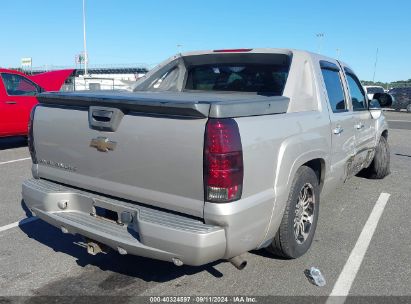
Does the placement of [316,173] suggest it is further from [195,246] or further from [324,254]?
[195,246]

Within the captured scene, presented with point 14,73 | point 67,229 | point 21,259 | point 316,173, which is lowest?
point 21,259

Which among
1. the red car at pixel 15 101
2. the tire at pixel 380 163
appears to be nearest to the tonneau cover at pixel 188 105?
the tire at pixel 380 163

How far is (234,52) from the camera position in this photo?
4535mm

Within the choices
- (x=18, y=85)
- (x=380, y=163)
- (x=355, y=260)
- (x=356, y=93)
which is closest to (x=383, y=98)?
(x=380, y=163)

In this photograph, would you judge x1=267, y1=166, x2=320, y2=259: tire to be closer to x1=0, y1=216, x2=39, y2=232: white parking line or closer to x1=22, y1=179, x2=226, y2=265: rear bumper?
x1=22, y1=179, x2=226, y2=265: rear bumper

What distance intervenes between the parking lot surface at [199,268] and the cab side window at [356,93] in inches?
55.3

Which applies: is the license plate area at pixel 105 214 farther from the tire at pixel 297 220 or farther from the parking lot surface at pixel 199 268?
the tire at pixel 297 220

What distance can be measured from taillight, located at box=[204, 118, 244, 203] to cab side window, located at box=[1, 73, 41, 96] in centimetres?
767

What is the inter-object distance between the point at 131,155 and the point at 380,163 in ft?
16.5

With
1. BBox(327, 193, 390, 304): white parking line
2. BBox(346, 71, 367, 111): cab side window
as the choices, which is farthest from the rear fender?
BBox(346, 71, 367, 111): cab side window

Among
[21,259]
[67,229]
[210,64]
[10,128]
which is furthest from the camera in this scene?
[10,128]

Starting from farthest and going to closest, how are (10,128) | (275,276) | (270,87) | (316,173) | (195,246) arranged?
1. (10,128)
2. (270,87)
3. (316,173)
4. (275,276)
5. (195,246)

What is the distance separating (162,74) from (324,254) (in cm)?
266

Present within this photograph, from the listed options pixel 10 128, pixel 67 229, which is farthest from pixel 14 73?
pixel 67 229
